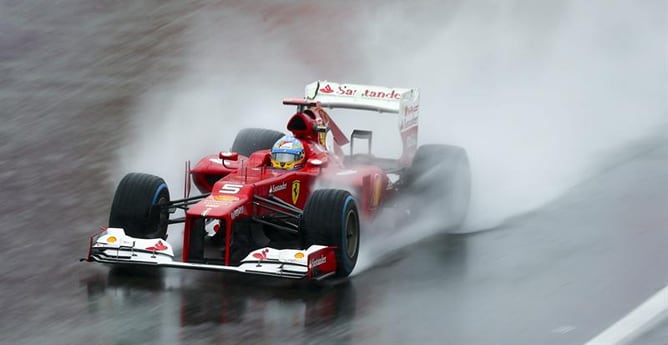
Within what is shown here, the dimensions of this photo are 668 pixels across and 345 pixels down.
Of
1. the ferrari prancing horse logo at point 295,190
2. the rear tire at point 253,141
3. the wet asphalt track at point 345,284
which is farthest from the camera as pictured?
the rear tire at point 253,141

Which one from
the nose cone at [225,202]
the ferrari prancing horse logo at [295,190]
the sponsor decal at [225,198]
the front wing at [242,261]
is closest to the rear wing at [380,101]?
the ferrari prancing horse logo at [295,190]

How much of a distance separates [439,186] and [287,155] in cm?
283

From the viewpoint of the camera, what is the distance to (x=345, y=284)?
14.7 metres

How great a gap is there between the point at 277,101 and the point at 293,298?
9.65 meters

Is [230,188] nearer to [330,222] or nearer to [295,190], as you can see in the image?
[295,190]

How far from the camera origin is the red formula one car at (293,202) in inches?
564

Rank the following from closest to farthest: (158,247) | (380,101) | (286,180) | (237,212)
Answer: (158,247) → (237,212) → (286,180) → (380,101)

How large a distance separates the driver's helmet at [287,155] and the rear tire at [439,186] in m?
2.31

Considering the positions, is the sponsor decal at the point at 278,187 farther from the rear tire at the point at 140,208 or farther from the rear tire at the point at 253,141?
the rear tire at the point at 253,141

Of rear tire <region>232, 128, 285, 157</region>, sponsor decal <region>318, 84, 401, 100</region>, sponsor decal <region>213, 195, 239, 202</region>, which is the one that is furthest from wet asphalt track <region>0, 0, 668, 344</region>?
sponsor decal <region>318, 84, 401, 100</region>

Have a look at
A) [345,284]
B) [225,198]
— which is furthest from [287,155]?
[345,284]

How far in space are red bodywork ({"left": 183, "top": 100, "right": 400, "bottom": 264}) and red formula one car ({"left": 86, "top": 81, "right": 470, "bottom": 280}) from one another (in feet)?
0.04

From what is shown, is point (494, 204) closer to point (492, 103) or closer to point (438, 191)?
point (438, 191)

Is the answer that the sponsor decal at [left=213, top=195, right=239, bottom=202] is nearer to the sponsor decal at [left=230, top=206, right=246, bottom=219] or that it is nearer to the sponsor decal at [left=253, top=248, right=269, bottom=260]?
the sponsor decal at [left=230, top=206, right=246, bottom=219]
